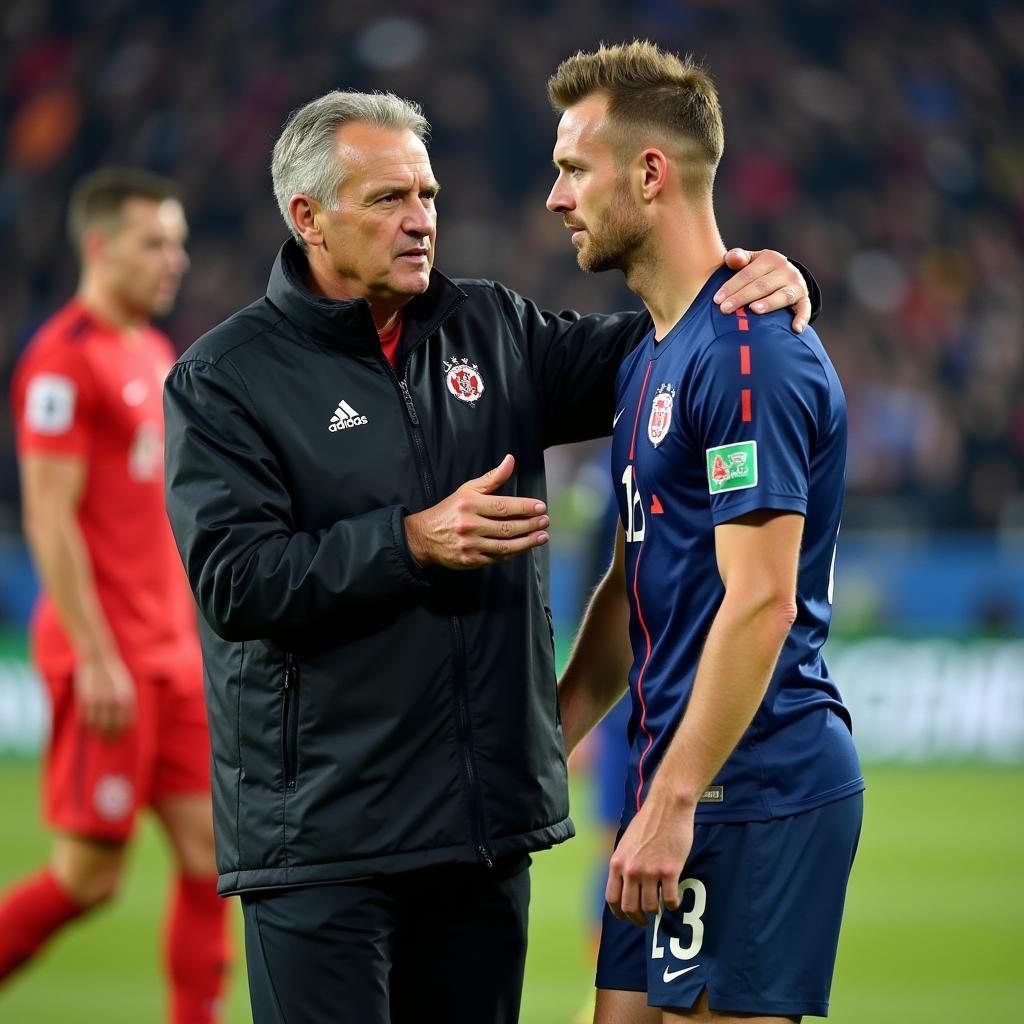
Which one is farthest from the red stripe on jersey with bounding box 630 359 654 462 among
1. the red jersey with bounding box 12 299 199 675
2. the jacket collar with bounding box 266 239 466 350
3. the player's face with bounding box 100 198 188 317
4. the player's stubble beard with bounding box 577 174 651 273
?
the player's face with bounding box 100 198 188 317

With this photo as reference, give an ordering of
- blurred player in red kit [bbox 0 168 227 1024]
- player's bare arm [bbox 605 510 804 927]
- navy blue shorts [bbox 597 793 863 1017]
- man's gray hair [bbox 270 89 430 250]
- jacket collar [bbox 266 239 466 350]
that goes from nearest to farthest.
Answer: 1. player's bare arm [bbox 605 510 804 927]
2. navy blue shorts [bbox 597 793 863 1017]
3. jacket collar [bbox 266 239 466 350]
4. man's gray hair [bbox 270 89 430 250]
5. blurred player in red kit [bbox 0 168 227 1024]

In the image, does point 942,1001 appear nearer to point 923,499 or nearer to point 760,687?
point 760,687

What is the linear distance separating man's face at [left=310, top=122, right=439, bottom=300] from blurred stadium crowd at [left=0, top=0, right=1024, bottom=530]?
41.0ft

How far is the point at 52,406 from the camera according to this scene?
520cm

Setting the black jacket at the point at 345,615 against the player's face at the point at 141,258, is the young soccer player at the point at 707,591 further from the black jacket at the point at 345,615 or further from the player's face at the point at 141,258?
the player's face at the point at 141,258

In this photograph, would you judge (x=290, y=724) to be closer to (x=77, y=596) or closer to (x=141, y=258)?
(x=77, y=596)

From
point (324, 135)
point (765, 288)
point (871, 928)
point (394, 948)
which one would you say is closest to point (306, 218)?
point (324, 135)

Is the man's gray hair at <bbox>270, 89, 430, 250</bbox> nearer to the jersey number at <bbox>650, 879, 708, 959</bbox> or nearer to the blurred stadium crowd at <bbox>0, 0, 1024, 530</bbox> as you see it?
the jersey number at <bbox>650, 879, 708, 959</bbox>

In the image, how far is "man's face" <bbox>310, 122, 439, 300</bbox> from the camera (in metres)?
3.20

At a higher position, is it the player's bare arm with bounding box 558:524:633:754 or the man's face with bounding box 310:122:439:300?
the man's face with bounding box 310:122:439:300

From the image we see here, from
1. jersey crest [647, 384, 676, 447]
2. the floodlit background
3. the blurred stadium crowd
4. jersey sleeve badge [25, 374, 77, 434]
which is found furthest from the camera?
the blurred stadium crowd

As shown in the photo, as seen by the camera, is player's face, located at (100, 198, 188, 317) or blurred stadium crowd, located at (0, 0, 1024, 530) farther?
blurred stadium crowd, located at (0, 0, 1024, 530)

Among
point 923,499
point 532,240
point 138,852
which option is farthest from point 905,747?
point 532,240

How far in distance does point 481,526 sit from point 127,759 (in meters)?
2.60
